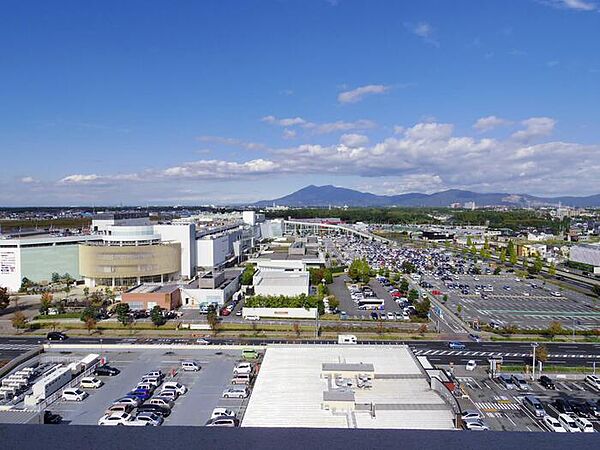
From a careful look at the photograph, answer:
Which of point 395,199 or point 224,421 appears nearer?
point 224,421

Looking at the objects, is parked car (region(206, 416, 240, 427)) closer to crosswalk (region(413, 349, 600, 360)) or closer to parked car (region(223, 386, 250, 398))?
parked car (region(223, 386, 250, 398))

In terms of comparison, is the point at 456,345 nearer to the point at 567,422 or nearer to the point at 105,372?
the point at 567,422

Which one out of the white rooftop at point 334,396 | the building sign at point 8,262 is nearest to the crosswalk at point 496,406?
the white rooftop at point 334,396

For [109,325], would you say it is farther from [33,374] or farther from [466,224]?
[466,224]

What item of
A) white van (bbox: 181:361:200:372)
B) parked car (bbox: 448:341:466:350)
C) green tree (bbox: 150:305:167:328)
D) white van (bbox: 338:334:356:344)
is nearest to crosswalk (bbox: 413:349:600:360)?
parked car (bbox: 448:341:466:350)

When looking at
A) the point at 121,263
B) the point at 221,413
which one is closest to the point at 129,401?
the point at 221,413

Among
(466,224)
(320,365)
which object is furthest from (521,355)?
(466,224)
